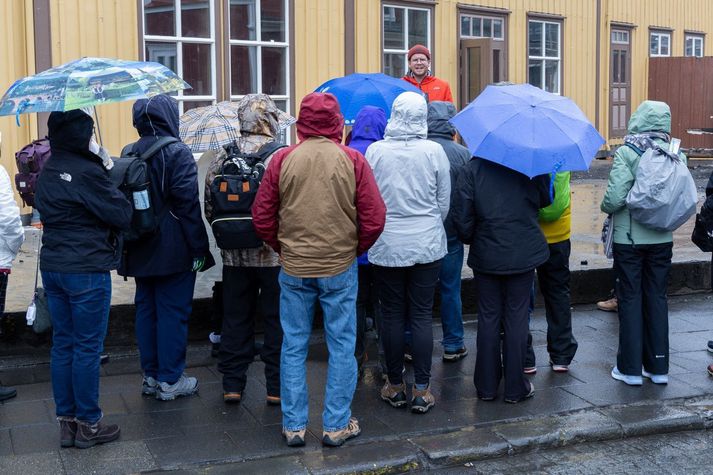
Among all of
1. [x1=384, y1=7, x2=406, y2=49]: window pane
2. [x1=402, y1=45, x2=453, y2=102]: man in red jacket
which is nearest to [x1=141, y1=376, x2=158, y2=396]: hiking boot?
[x1=402, y1=45, x2=453, y2=102]: man in red jacket

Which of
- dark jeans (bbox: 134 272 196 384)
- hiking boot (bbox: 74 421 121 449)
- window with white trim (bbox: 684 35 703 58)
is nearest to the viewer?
hiking boot (bbox: 74 421 121 449)

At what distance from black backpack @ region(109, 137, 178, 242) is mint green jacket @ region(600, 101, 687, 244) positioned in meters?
A: 2.77

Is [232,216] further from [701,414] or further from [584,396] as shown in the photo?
[701,414]

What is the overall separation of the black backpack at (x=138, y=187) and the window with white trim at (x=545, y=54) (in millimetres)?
12585

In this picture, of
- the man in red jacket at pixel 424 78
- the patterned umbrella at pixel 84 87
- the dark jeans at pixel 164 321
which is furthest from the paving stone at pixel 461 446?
the man in red jacket at pixel 424 78

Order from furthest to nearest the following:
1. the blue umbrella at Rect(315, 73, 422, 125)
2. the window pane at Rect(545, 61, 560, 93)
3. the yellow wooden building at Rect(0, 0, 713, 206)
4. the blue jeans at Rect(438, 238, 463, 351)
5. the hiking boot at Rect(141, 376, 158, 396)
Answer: the window pane at Rect(545, 61, 560, 93) → the yellow wooden building at Rect(0, 0, 713, 206) → the blue umbrella at Rect(315, 73, 422, 125) → the blue jeans at Rect(438, 238, 463, 351) → the hiking boot at Rect(141, 376, 158, 396)

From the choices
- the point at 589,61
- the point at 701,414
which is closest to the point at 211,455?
the point at 701,414

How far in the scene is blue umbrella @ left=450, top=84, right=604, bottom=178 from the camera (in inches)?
216

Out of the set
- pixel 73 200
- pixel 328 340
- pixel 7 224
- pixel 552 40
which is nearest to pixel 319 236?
pixel 328 340

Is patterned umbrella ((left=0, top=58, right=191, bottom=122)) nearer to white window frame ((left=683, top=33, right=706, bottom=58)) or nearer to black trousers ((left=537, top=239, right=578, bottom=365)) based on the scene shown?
black trousers ((left=537, top=239, right=578, bottom=365))

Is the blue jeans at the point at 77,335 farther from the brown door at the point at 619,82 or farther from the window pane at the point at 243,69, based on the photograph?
the brown door at the point at 619,82

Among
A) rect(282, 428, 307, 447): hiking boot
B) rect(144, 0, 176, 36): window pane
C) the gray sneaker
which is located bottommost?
rect(282, 428, 307, 447): hiking boot

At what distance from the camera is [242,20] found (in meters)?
12.9

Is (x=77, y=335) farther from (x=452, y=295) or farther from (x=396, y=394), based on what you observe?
(x=452, y=295)
